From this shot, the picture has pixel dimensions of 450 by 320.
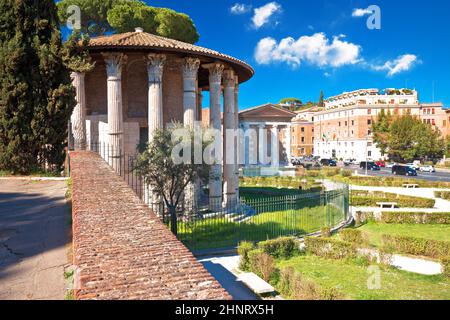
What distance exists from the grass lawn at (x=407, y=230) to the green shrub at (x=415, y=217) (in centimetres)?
30

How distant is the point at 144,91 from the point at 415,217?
12.8 metres

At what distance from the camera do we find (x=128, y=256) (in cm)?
363

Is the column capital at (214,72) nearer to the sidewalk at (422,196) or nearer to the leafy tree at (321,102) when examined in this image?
the sidewalk at (422,196)

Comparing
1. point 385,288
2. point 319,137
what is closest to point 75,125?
point 385,288

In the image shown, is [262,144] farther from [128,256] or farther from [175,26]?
[128,256]

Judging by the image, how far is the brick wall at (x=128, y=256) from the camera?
9.87 feet

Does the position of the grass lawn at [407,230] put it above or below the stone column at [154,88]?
below

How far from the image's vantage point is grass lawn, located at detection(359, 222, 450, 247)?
14.3 metres

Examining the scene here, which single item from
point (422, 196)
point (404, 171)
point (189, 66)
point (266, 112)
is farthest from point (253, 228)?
point (266, 112)

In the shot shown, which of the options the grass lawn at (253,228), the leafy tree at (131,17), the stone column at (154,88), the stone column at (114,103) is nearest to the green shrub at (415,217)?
the grass lawn at (253,228)

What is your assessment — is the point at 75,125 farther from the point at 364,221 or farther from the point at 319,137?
the point at 319,137

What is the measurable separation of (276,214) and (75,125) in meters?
8.11

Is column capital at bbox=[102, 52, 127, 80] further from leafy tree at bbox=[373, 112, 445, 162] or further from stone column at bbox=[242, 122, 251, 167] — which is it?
leafy tree at bbox=[373, 112, 445, 162]
